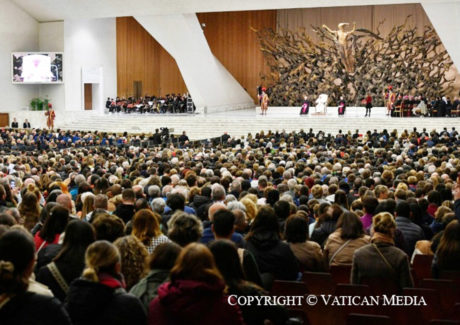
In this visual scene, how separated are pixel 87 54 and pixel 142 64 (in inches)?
172

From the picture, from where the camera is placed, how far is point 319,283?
14.6 ft

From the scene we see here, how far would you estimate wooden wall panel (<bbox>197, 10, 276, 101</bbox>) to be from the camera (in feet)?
122

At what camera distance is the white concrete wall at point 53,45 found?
34.2m

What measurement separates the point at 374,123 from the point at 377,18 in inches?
375

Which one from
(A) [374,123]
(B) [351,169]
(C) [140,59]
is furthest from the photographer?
(C) [140,59]

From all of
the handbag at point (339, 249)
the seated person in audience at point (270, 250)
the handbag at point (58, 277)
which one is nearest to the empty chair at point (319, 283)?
the seated person in audience at point (270, 250)

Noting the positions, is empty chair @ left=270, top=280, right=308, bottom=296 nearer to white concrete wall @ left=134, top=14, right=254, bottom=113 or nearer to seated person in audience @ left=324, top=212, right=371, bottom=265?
seated person in audience @ left=324, top=212, right=371, bottom=265

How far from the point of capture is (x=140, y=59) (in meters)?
38.7

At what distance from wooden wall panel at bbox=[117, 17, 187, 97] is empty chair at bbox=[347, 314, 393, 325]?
3497cm

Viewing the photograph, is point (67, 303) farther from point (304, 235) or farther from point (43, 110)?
point (43, 110)

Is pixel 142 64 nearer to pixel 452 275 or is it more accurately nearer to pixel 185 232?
pixel 452 275

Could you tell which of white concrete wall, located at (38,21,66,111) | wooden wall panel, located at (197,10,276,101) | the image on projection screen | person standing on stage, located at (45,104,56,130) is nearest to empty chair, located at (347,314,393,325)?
person standing on stage, located at (45,104,56,130)

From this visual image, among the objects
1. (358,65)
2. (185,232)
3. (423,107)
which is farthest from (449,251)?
(358,65)

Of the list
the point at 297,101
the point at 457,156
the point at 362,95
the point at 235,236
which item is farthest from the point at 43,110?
the point at 235,236
